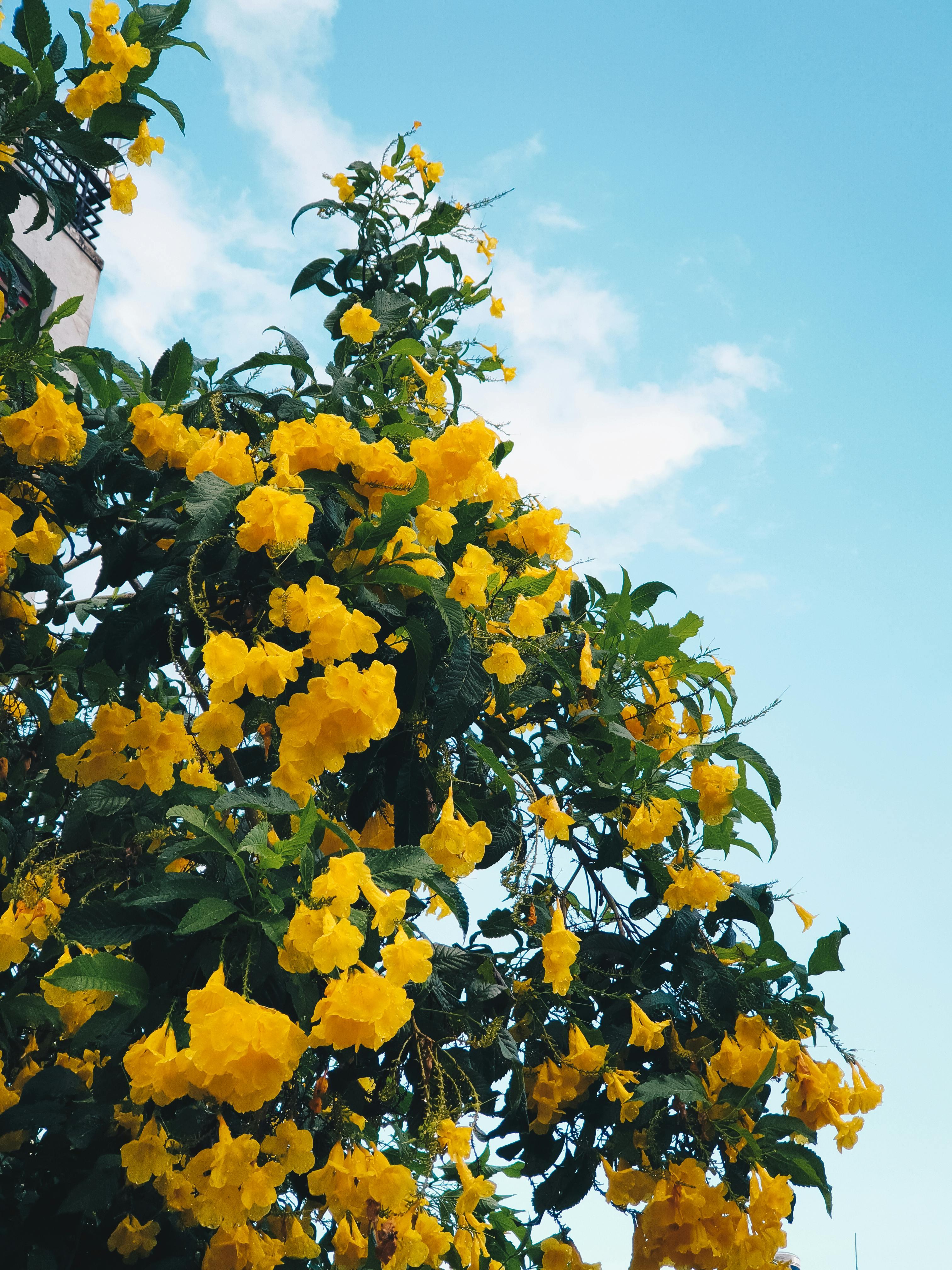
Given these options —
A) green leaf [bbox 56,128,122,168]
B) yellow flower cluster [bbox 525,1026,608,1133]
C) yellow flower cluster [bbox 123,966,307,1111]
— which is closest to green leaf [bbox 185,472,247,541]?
yellow flower cluster [bbox 123,966,307,1111]

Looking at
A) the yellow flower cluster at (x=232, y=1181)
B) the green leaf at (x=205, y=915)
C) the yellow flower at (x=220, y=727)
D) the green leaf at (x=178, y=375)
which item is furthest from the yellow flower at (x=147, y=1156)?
the green leaf at (x=178, y=375)

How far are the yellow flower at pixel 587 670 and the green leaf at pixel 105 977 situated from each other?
39.1 inches

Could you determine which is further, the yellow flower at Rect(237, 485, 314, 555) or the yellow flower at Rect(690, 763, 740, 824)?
the yellow flower at Rect(690, 763, 740, 824)

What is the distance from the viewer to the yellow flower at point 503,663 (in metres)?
1.67

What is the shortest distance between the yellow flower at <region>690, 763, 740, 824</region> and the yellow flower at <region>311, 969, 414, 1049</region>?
36.5 inches

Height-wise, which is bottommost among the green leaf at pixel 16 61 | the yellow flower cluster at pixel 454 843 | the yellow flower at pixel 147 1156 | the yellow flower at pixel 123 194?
the yellow flower at pixel 147 1156

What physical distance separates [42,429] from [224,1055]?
3.90ft

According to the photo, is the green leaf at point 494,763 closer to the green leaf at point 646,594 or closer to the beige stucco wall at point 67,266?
the green leaf at point 646,594

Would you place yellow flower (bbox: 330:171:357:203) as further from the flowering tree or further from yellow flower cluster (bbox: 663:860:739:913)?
yellow flower cluster (bbox: 663:860:739:913)

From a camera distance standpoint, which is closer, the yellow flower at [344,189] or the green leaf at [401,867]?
the green leaf at [401,867]

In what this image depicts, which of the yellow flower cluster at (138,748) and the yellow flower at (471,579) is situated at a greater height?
the yellow flower at (471,579)

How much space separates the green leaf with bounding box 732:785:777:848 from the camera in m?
1.97

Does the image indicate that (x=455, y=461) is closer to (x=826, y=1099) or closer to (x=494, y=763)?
(x=494, y=763)

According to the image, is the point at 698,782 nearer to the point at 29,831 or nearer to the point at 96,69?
the point at 29,831
